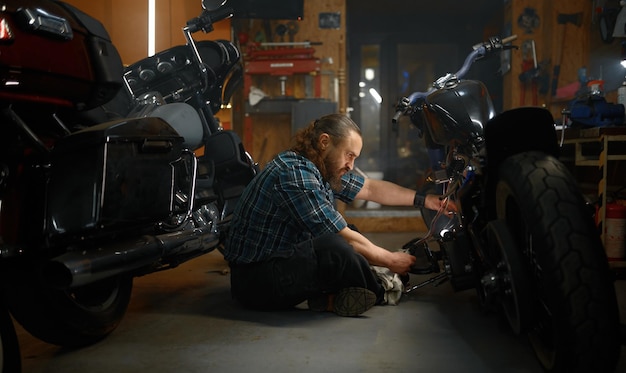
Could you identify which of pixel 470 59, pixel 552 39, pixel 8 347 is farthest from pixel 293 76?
pixel 8 347

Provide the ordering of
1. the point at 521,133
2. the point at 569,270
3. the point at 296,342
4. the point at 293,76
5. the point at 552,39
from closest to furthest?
1. the point at 569,270
2. the point at 521,133
3. the point at 296,342
4. the point at 552,39
5. the point at 293,76

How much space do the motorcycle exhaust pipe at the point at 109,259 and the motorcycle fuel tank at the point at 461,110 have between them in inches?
37.7

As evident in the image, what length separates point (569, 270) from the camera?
1216mm

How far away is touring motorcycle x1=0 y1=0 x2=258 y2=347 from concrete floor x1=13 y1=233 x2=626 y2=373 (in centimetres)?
11

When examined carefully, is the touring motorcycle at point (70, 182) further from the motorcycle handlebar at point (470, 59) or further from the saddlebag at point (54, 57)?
the motorcycle handlebar at point (470, 59)

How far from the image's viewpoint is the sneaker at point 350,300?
1.99m

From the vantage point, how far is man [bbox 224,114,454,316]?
76.7 inches

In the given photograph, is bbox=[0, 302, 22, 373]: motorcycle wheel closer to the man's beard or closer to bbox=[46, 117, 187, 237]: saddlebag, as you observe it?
bbox=[46, 117, 187, 237]: saddlebag

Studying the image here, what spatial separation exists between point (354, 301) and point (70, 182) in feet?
3.35

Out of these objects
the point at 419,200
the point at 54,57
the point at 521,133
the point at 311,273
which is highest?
the point at 54,57

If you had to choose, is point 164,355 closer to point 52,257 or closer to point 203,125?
point 52,257

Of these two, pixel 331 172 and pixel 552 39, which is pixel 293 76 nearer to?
pixel 552 39

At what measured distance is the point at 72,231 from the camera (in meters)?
1.40

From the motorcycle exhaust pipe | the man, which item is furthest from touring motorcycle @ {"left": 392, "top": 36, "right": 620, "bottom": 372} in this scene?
the motorcycle exhaust pipe
